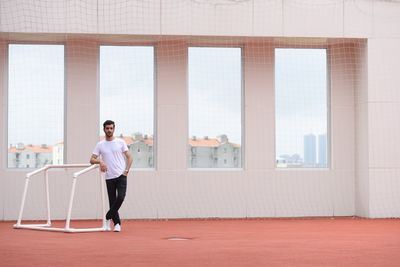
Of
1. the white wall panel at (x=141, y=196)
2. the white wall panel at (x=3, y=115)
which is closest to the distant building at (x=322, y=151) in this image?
the white wall panel at (x=141, y=196)

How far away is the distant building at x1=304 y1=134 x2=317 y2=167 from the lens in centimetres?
1825

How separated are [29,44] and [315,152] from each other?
6780 millimetres

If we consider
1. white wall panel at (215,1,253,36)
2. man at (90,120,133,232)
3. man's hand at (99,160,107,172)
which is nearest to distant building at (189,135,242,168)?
white wall panel at (215,1,253,36)

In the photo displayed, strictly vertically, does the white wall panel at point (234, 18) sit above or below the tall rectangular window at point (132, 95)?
above

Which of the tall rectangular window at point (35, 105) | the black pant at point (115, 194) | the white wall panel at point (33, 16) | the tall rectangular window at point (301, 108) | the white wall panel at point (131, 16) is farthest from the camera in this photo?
the tall rectangular window at point (301, 108)

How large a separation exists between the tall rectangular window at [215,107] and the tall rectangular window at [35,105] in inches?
114

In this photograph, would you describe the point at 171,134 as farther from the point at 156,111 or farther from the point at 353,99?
the point at 353,99

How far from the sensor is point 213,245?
37.7ft

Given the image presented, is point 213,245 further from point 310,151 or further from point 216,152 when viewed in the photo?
point 310,151

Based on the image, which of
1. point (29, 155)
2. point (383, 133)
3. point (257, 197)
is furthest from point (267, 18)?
point (29, 155)

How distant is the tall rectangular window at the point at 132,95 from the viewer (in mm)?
17688

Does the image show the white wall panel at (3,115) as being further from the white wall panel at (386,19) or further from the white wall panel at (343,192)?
the white wall panel at (386,19)

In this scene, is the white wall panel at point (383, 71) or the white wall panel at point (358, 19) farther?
the white wall panel at point (383, 71)

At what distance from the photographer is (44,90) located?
17547 millimetres
